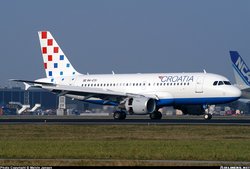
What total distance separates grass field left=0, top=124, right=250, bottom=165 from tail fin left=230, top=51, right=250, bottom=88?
173 feet

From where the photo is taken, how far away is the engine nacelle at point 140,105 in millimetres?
78750

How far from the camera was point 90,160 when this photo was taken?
35406mm

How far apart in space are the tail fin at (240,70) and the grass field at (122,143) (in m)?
52.7

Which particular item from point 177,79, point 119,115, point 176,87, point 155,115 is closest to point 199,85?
point 176,87

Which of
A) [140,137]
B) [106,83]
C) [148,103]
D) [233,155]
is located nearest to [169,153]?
[233,155]

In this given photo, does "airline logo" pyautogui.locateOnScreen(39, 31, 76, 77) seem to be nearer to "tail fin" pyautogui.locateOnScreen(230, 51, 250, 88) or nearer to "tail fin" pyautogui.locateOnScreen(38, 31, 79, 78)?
"tail fin" pyautogui.locateOnScreen(38, 31, 79, 78)

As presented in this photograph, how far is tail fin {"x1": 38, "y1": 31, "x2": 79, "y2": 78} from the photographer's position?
3529 inches

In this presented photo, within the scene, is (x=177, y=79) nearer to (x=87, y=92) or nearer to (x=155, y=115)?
(x=155, y=115)

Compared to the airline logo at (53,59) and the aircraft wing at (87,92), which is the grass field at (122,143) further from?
the airline logo at (53,59)

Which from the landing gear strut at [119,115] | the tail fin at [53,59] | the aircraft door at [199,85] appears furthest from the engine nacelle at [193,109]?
the tail fin at [53,59]

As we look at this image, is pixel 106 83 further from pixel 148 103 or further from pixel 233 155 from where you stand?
pixel 233 155

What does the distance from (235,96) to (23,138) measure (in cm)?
3222

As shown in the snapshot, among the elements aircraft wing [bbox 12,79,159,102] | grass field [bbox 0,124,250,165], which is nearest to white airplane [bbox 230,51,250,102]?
aircraft wing [bbox 12,79,159,102]

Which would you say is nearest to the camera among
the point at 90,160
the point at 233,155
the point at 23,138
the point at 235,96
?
Answer: the point at 90,160
